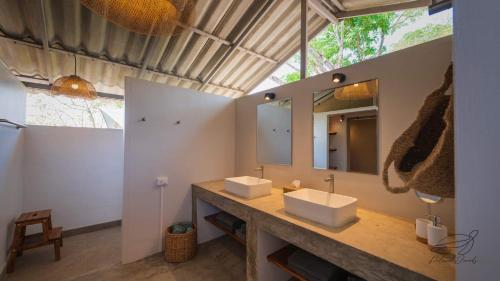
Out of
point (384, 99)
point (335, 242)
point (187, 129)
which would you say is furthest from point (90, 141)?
point (384, 99)

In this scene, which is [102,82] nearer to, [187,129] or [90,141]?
[90,141]

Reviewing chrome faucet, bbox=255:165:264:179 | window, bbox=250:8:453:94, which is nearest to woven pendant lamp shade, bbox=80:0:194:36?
chrome faucet, bbox=255:165:264:179

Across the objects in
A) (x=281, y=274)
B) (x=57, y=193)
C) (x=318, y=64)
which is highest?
(x=318, y=64)

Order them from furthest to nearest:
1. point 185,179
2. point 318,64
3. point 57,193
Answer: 1. point 318,64
2. point 57,193
3. point 185,179

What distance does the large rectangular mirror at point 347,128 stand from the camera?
161 cm

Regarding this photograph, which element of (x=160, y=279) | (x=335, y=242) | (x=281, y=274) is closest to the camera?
(x=335, y=242)

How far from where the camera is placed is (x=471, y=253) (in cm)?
62

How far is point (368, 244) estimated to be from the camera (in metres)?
1.07

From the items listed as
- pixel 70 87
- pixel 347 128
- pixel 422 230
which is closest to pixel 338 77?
pixel 347 128

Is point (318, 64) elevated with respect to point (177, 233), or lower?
elevated

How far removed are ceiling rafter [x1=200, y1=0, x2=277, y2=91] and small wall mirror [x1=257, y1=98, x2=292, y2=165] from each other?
101cm

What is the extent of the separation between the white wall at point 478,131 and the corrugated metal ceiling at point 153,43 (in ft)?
6.74

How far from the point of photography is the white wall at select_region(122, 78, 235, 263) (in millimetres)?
2203

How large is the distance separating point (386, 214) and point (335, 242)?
685 millimetres
